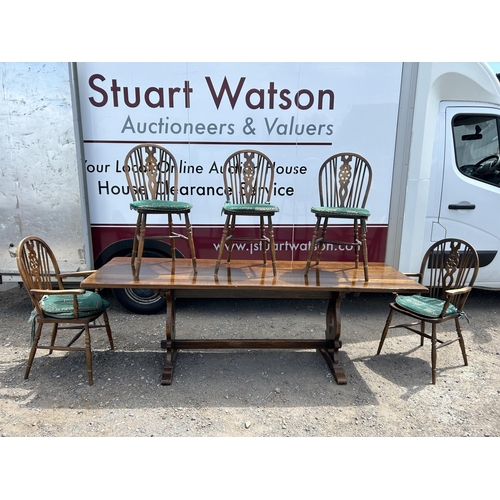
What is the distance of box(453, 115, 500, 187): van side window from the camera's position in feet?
10.9

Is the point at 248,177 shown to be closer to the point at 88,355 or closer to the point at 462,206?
the point at 88,355

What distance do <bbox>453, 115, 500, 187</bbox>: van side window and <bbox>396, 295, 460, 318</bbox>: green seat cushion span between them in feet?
4.74

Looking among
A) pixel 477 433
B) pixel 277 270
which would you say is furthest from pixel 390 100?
pixel 477 433

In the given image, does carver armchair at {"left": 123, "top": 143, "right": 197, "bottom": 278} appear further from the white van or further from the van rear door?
the van rear door

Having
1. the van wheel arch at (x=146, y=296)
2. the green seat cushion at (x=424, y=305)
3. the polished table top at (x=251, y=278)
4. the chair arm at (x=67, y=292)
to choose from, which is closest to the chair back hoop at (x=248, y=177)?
the polished table top at (x=251, y=278)

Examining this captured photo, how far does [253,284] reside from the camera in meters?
2.41

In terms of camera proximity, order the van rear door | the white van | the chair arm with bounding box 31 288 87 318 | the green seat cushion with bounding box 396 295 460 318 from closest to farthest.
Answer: the chair arm with bounding box 31 288 87 318
the green seat cushion with bounding box 396 295 460 318
the white van
the van rear door

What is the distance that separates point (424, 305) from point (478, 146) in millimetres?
1835

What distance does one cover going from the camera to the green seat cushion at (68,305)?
2473 mm

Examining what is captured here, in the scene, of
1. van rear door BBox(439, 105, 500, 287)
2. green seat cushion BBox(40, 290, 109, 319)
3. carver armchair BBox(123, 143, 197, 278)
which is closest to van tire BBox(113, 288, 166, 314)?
green seat cushion BBox(40, 290, 109, 319)

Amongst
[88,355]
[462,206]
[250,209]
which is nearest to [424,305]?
[462,206]

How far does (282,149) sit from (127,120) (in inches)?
57.9

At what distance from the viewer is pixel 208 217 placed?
3.31 meters

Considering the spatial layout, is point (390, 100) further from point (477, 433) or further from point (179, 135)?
point (477, 433)
